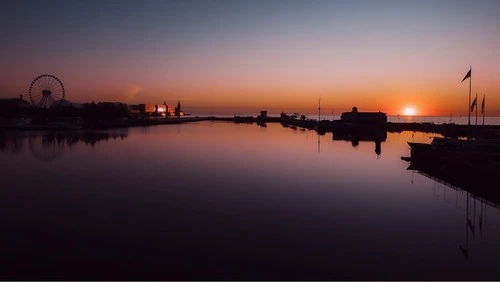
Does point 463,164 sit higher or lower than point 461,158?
lower

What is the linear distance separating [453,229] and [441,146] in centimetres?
2344

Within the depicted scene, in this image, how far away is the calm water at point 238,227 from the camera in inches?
451

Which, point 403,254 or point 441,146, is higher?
point 441,146

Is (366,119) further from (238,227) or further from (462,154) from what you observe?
(238,227)

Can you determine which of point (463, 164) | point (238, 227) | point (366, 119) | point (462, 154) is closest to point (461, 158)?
point (462, 154)

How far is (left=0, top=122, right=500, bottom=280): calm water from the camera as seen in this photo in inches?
451

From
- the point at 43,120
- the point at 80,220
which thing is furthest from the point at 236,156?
the point at 43,120

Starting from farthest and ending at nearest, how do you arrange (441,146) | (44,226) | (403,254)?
(441,146), (44,226), (403,254)

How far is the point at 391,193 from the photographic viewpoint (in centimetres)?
2328

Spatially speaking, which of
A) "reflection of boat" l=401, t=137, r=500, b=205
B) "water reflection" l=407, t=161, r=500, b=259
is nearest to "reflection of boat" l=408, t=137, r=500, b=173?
"reflection of boat" l=401, t=137, r=500, b=205

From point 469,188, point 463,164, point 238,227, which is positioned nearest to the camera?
point 238,227

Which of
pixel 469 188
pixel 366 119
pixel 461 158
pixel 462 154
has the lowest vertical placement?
pixel 469 188

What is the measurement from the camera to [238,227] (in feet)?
50.4

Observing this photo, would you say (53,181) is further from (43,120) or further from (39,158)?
(43,120)
